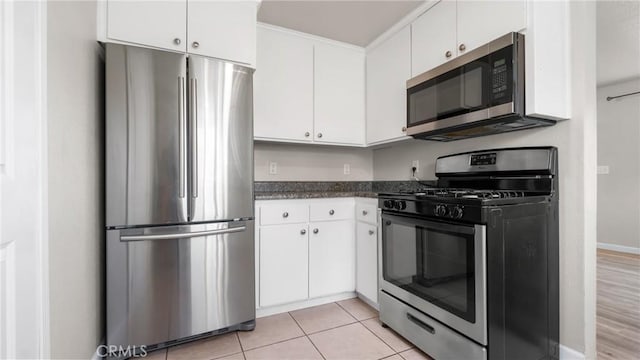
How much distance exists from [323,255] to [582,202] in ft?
5.33

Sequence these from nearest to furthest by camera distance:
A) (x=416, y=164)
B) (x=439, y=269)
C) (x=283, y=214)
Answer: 1. (x=439, y=269)
2. (x=283, y=214)
3. (x=416, y=164)

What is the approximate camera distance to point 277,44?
2342 millimetres

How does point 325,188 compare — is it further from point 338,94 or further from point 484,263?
point 484,263

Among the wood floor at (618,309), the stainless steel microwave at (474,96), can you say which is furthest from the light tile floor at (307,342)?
the stainless steel microwave at (474,96)

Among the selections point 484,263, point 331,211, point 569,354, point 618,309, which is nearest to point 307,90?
point 331,211

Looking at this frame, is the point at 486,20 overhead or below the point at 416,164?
overhead

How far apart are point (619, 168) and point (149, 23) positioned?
19.0ft

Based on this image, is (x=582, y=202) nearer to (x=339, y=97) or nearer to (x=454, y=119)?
(x=454, y=119)

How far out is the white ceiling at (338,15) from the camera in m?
2.03

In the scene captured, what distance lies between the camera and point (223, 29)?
1816mm

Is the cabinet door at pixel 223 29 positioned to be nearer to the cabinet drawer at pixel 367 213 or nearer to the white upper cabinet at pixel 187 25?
the white upper cabinet at pixel 187 25

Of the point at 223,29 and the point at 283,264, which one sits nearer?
the point at 223,29

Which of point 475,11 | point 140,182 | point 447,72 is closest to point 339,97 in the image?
point 447,72

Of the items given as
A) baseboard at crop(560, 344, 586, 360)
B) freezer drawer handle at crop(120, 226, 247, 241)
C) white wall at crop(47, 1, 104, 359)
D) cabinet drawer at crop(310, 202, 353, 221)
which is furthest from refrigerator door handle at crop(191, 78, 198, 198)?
baseboard at crop(560, 344, 586, 360)
